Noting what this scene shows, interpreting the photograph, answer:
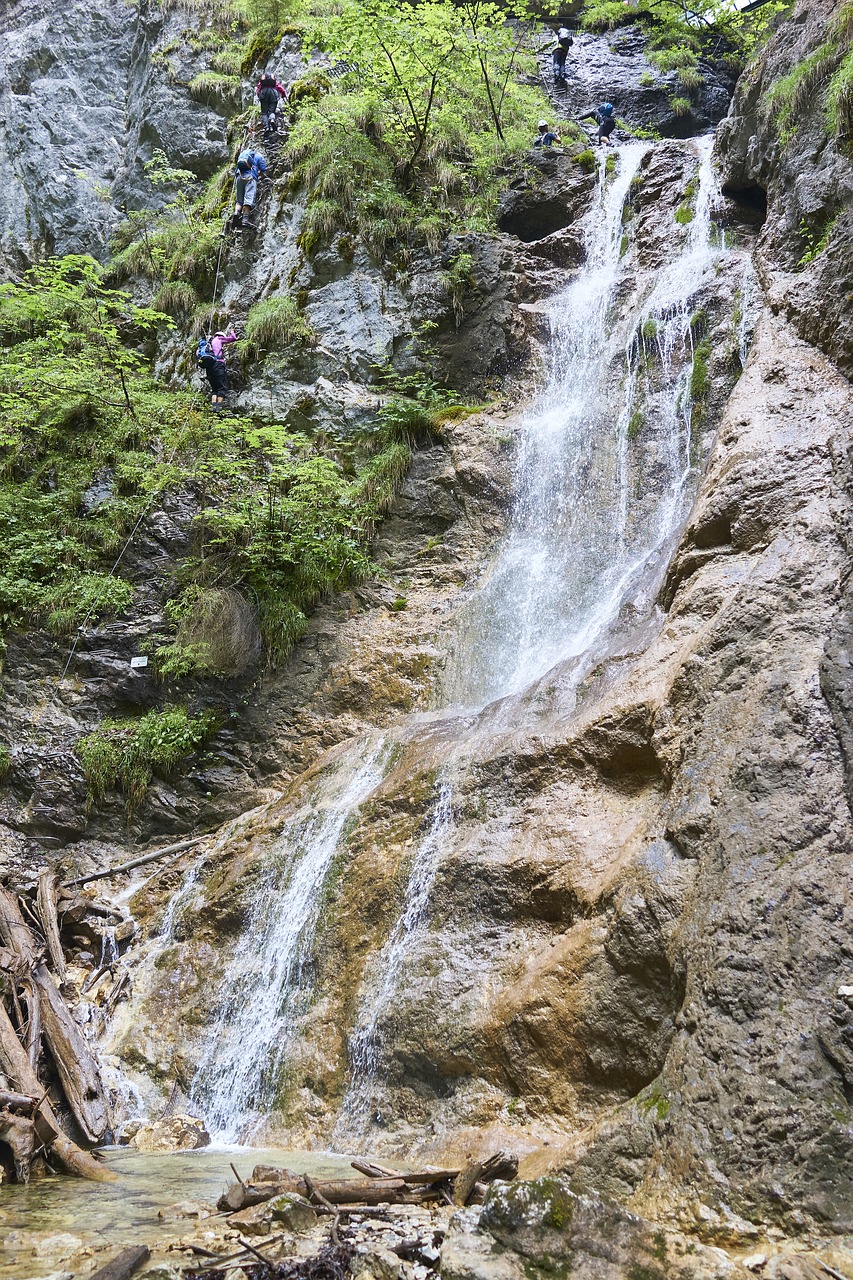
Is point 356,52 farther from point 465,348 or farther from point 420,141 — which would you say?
point 465,348

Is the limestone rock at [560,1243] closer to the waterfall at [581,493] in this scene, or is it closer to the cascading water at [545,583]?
the cascading water at [545,583]

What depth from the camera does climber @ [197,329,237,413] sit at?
12703mm

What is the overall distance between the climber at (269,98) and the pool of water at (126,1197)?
56.2ft

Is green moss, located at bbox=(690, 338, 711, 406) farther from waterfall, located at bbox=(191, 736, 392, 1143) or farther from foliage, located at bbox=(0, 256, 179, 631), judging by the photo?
foliage, located at bbox=(0, 256, 179, 631)

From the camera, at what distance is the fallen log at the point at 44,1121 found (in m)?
4.58

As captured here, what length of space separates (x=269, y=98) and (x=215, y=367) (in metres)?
6.84

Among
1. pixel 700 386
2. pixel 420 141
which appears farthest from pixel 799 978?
pixel 420 141

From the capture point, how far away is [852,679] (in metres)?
3.97

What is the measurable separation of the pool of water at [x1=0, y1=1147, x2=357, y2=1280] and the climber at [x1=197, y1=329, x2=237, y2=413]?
34.4 ft

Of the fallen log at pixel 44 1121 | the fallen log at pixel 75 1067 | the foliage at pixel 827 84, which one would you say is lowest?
the fallen log at pixel 75 1067

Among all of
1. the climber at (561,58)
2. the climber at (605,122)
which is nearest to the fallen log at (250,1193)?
the climber at (605,122)

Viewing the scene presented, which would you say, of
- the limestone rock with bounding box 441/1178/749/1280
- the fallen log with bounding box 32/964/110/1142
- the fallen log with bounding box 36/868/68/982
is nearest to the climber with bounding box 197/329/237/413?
the fallen log with bounding box 36/868/68/982

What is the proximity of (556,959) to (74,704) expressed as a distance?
7.28 metres

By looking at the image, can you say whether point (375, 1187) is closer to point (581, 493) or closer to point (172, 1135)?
point (172, 1135)
